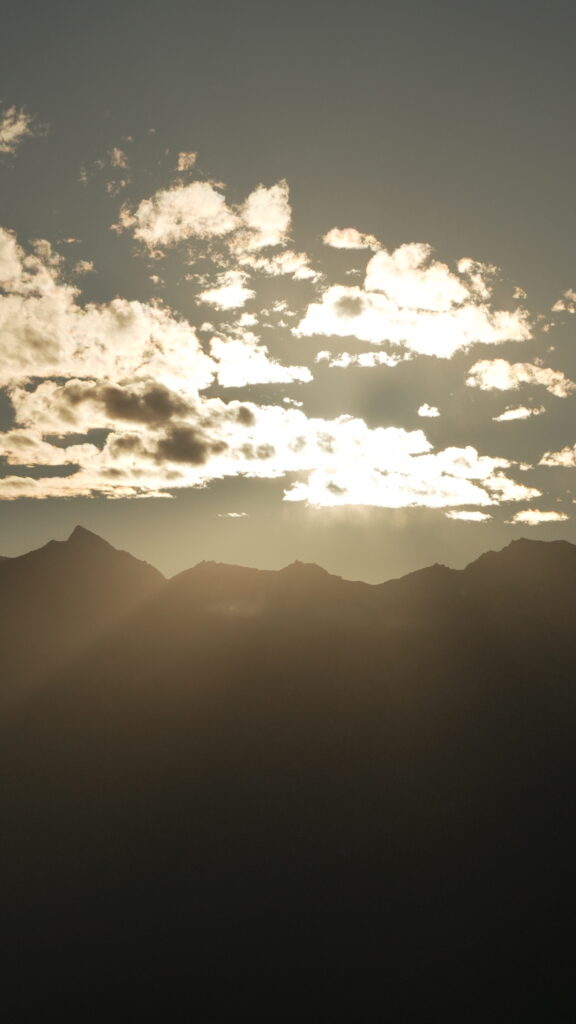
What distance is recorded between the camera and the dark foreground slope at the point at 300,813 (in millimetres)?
89500

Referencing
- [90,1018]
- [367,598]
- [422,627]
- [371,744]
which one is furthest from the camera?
[367,598]

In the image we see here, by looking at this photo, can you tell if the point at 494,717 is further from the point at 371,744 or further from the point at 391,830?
the point at 391,830

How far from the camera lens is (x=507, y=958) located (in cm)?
8938

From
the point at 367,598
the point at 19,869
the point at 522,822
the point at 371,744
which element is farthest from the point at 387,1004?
the point at 367,598

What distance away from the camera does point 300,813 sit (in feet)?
385

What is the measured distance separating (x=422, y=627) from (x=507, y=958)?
9269 centimetres

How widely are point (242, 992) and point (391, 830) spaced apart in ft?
136

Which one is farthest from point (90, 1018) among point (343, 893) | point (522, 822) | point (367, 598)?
point (367, 598)

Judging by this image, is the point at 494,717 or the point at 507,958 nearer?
the point at 507,958

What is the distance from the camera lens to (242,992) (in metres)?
88.4

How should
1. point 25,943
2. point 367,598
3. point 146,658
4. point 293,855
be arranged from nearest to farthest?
point 25,943, point 293,855, point 146,658, point 367,598

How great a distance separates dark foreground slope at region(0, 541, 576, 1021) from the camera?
294 ft

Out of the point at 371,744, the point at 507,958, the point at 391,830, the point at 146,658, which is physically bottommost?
the point at 507,958

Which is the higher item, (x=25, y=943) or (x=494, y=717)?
(x=494, y=717)
